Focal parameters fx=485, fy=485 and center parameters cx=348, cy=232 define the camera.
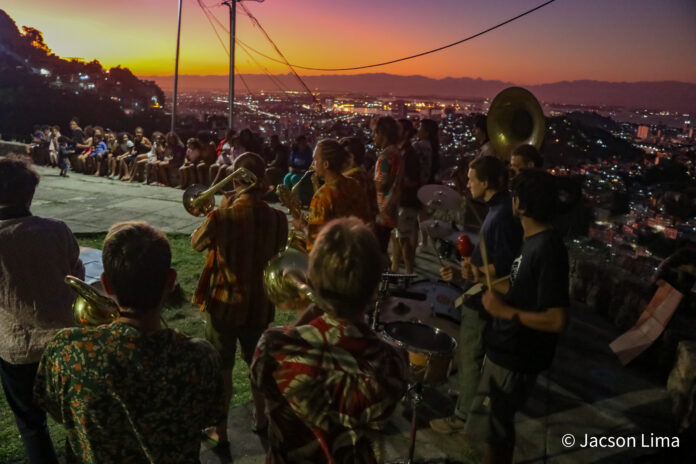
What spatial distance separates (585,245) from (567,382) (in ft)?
10.4

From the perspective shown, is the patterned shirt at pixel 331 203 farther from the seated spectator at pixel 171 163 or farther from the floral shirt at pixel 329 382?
the seated spectator at pixel 171 163

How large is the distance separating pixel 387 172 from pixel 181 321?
289cm

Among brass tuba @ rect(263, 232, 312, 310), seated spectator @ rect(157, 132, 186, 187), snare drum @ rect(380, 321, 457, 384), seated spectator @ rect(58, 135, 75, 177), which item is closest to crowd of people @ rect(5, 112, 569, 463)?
snare drum @ rect(380, 321, 457, 384)

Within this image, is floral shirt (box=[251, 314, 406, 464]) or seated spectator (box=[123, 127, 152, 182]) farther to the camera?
seated spectator (box=[123, 127, 152, 182])

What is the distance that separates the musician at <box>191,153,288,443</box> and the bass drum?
2.40 metres

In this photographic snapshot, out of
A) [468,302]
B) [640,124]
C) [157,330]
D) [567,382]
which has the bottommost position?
[567,382]

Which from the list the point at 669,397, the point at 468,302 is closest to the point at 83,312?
the point at 468,302

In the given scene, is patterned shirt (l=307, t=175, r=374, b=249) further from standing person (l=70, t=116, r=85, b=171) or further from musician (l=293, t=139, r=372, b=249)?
standing person (l=70, t=116, r=85, b=171)

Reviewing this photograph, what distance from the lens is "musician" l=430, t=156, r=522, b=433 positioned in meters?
3.18

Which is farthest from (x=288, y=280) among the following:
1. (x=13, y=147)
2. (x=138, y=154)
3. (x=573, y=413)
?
(x=13, y=147)

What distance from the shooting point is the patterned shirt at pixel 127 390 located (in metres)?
1.59

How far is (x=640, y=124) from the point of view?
25.3 meters

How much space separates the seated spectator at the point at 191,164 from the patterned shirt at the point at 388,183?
8.13m

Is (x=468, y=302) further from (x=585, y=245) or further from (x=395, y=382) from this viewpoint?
(x=585, y=245)
